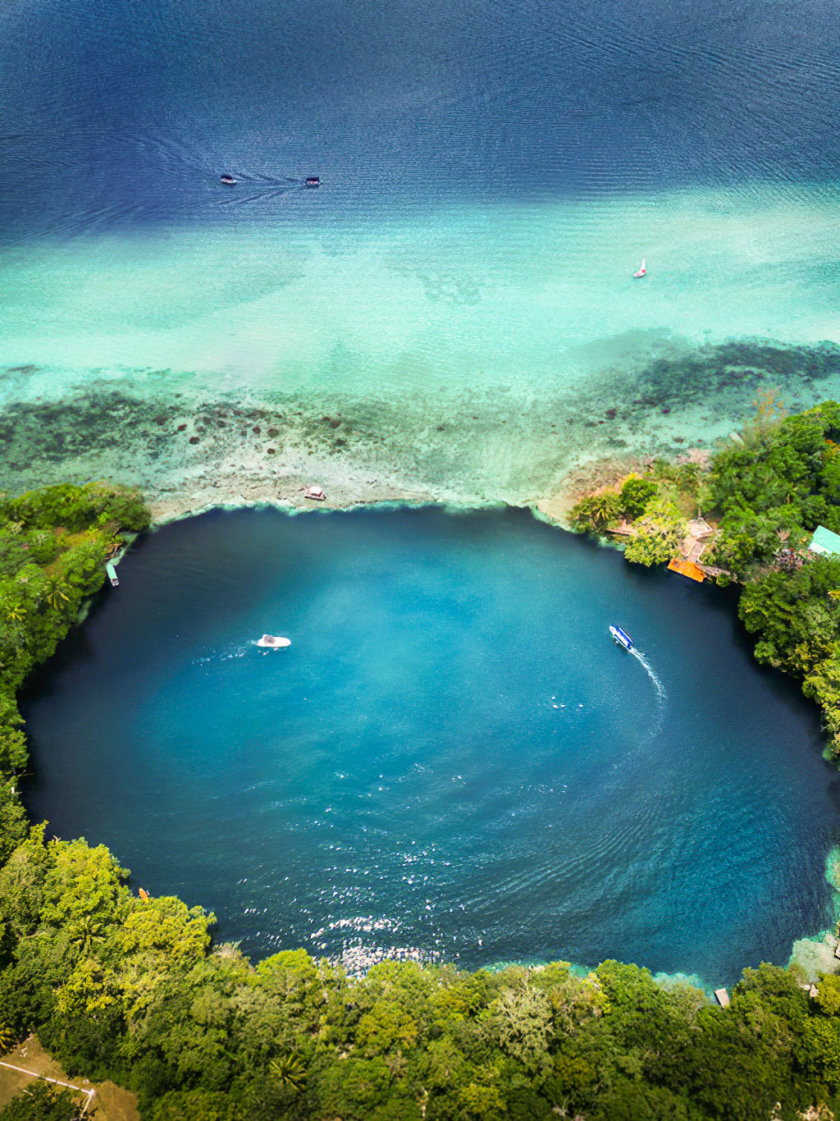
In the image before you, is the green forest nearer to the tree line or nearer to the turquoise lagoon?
the turquoise lagoon

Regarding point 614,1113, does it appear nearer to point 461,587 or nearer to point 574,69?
point 461,587

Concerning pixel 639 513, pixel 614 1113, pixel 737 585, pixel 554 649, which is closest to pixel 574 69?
pixel 639 513

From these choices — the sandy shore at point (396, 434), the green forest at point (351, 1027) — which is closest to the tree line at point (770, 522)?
the sandy shore at point (396, 434)

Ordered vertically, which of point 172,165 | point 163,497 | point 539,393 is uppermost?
point 172,165

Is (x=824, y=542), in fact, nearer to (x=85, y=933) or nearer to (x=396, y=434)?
(x=396, y=434)

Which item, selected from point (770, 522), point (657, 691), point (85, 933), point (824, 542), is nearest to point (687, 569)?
point (770, 522)
